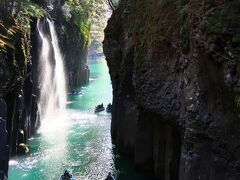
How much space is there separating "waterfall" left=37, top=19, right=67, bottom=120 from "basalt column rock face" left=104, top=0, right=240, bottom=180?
9997 millimetres

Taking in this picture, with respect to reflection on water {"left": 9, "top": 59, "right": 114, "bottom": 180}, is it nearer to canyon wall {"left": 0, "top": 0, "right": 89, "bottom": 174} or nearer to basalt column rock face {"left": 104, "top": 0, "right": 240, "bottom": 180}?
canyon wall {"left": 0, "top": 0, "right": 89, "bottom": 174}

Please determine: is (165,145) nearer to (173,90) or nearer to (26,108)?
(173,90)

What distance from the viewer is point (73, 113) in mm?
47188

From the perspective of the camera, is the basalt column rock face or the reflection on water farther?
the reflection on water

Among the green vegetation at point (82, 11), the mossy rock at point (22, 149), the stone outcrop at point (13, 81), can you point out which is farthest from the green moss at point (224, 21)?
the green vegetation at point (82, 11)

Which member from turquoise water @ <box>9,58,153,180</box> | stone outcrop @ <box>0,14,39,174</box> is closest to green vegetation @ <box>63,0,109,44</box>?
turquoise water @ <box>9,58,153,180</box>

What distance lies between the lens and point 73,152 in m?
30.7

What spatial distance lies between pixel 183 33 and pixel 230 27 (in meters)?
4.04

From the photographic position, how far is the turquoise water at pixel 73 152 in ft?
85.5

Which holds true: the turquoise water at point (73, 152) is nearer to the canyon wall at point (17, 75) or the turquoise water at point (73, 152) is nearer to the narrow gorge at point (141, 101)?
the narrow gorge at point (141, 101)

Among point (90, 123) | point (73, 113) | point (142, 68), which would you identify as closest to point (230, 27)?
point (142, 68)

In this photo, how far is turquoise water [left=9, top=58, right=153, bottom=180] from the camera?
85.5 ft

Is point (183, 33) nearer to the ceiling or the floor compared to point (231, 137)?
nearer to the ceiling

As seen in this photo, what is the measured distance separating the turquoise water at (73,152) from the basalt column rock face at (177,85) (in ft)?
4.91
